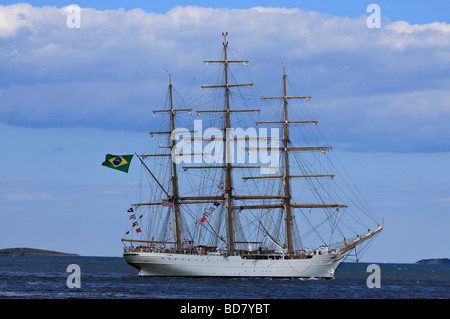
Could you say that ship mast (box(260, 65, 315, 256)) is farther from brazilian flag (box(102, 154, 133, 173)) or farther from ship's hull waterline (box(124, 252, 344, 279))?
brazilian flag (box(102, 154, 133, 173))

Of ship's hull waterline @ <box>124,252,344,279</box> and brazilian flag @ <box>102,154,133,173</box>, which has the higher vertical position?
brazilian flag @ <box>102,154,133,173</box>

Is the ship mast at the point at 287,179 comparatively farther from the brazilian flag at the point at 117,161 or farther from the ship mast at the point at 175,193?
the brazilian flag at the point at 117,161

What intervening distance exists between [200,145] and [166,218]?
10593mm

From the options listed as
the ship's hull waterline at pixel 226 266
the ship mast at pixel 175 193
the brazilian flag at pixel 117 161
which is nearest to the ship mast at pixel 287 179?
the ship's hull waterline at pixel 226 266

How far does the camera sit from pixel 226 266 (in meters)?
110

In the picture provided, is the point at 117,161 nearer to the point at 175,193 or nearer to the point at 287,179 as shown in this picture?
the point at 175,193

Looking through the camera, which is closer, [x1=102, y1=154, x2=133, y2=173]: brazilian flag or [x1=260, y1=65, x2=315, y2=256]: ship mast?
[x1=102, y1=154, x2=133, y2=173]: brazilian flag

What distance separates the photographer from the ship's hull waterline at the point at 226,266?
109625 millimetres

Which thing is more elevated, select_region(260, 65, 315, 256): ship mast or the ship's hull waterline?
select_region(260, 65, 315, 256): ship mast

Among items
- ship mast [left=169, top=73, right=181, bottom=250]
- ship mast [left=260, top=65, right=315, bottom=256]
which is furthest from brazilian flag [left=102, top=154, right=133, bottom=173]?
ship mast [left=260, top=65, right=315, bottom=256]

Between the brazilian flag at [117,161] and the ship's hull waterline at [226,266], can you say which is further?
the ship's hull waterline at [226,266]

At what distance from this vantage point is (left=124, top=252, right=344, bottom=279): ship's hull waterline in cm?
10962

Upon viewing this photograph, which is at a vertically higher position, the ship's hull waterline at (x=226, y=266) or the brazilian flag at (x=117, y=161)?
the brazilian flag at (x=117, y=161)
